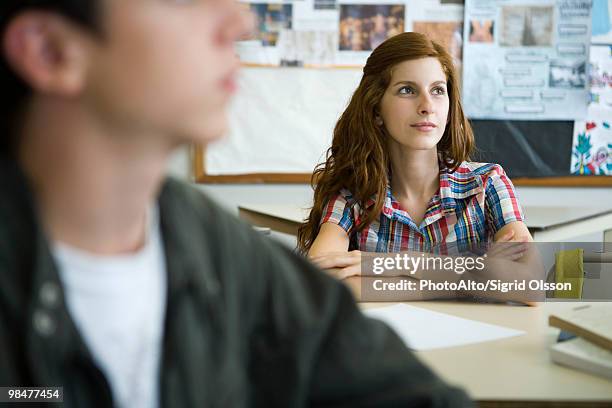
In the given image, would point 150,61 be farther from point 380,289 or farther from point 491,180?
point 491,180

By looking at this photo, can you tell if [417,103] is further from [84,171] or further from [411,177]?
[84,171]

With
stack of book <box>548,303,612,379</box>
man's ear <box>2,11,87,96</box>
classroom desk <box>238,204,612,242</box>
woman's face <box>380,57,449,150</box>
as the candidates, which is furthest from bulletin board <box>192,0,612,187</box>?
man's ear <box>2,11,87,96</box>

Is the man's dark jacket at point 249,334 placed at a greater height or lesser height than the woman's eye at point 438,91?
lesser

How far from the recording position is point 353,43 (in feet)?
12.4

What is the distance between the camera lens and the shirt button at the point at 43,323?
765 mm

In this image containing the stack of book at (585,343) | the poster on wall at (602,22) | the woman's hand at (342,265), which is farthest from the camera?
the poster on wall at (602,22)

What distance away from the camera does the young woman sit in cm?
224

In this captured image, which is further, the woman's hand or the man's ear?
the woman's hand

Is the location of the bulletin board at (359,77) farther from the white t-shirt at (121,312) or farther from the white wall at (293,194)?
the white t-shirt at (121,312)

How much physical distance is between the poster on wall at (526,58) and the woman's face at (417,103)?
159 cm

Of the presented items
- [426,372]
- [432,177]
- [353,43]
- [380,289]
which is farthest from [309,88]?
[426,372]

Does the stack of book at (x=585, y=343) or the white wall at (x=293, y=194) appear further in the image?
the white wall at (x=293, y=194)

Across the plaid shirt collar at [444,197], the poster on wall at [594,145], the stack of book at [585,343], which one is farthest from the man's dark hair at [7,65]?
the poster on wall at [594,145]

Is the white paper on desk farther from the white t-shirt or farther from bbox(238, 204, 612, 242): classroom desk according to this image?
bbox(238, 204, 612, 242): classroom desk
